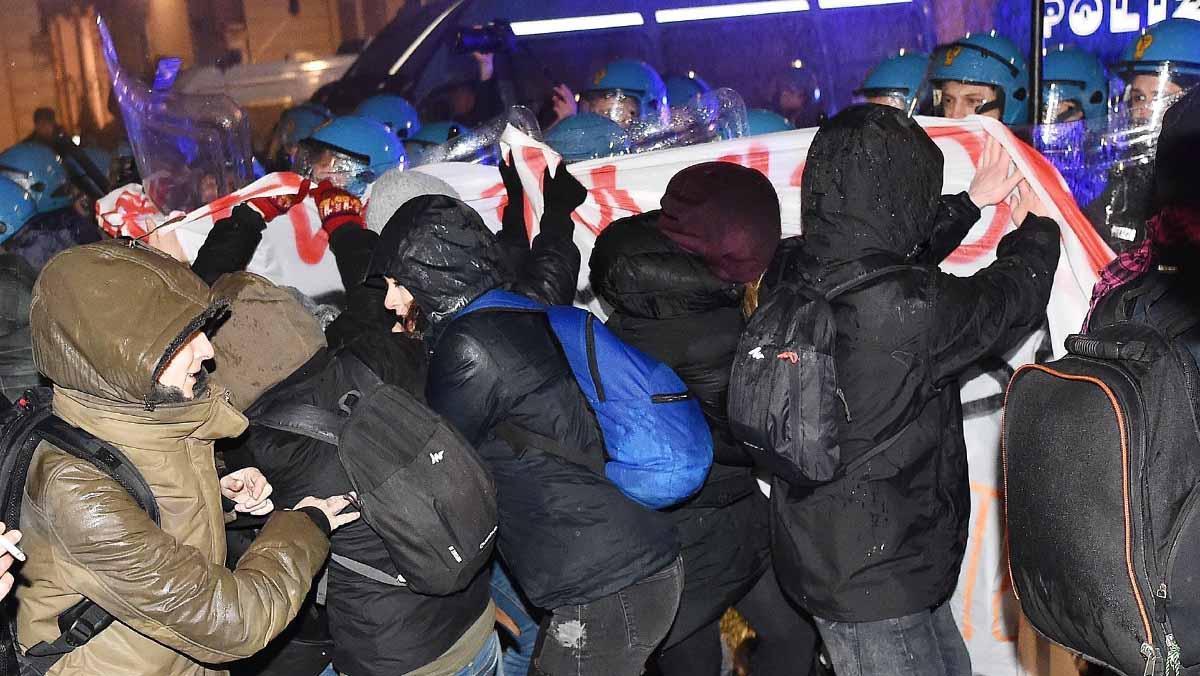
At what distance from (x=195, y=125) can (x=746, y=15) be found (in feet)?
29.3

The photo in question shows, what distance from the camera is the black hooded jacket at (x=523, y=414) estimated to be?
249 centimetres

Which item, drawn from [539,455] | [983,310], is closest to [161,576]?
[539,455]

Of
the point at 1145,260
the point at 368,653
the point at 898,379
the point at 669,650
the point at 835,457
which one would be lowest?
the point at 669,650

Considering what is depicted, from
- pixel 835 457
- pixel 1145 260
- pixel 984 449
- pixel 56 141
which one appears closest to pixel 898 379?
pixel 835 457

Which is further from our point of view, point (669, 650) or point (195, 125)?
→ point (195, 125)

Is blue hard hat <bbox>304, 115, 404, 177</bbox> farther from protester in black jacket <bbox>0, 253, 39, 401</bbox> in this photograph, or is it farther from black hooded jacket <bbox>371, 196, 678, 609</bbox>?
black hooded jacket <bbox>371, 196, 678, 609</bbox>

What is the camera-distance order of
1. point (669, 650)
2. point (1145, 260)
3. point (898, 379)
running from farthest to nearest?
point (669, 650) → point (898, 379) → point (1145, 260)

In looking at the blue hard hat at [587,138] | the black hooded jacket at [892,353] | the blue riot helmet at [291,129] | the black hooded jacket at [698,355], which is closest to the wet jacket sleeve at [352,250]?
the black hooded jacket at [698,355]

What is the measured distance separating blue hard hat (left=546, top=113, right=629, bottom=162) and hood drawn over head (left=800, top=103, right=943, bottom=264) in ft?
7.27

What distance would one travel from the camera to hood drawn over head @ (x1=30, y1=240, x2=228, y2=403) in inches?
77.9

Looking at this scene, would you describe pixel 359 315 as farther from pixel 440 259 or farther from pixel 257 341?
pixel 440 259

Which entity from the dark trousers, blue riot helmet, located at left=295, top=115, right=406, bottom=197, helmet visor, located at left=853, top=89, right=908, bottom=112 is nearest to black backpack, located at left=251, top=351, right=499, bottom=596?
the dark trousers

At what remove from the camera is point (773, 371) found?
2.41 m

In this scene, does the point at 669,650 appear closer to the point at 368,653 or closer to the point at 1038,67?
the point at 368,653
